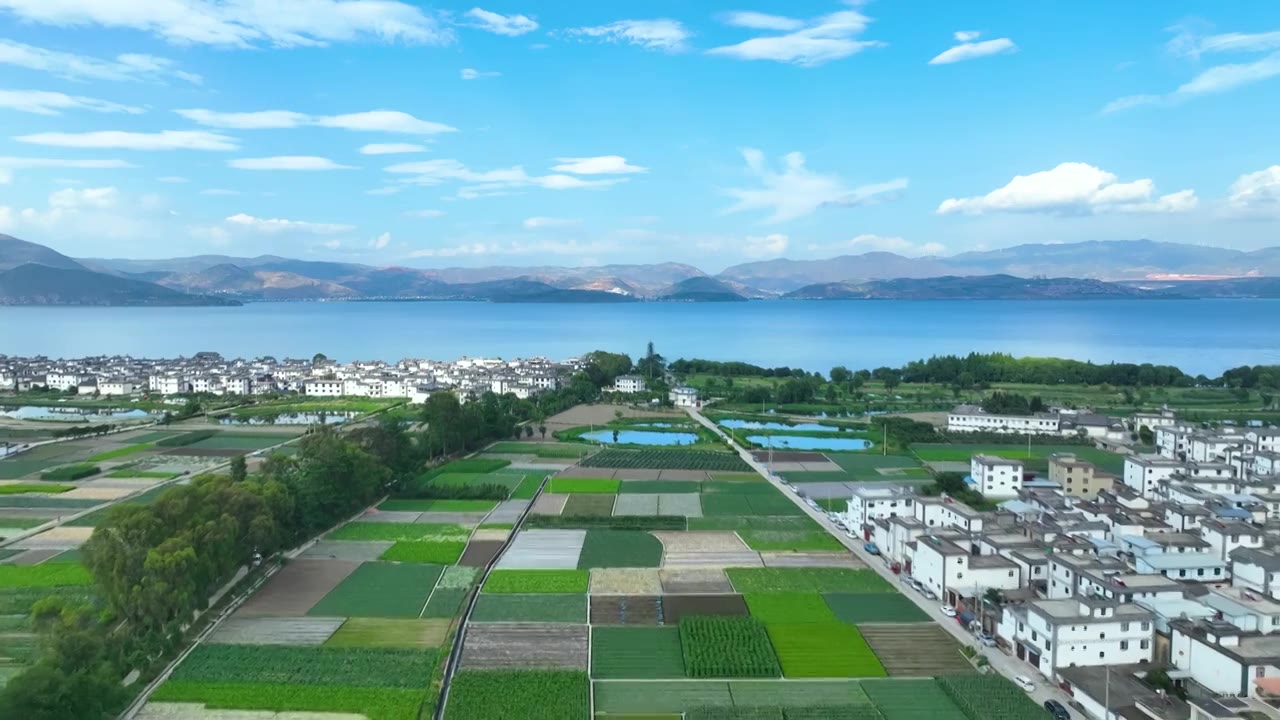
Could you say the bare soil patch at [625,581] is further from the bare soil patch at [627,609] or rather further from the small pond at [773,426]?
the small pond at [773,426]

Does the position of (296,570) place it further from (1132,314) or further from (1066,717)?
(1132,314)

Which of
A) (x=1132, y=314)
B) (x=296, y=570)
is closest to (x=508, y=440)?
(x=296, y=570)

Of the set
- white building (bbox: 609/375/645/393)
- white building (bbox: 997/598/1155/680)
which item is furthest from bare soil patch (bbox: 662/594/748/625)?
white building (bbox: 609/375/645/393)

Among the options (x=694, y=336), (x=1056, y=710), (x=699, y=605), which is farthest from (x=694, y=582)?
(x=694, y=336)

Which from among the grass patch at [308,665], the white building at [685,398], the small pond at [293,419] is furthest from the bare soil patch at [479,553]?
the white building at [685,398]

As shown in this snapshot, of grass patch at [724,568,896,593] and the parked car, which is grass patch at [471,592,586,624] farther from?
the parked car

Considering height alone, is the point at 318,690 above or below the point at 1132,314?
below
